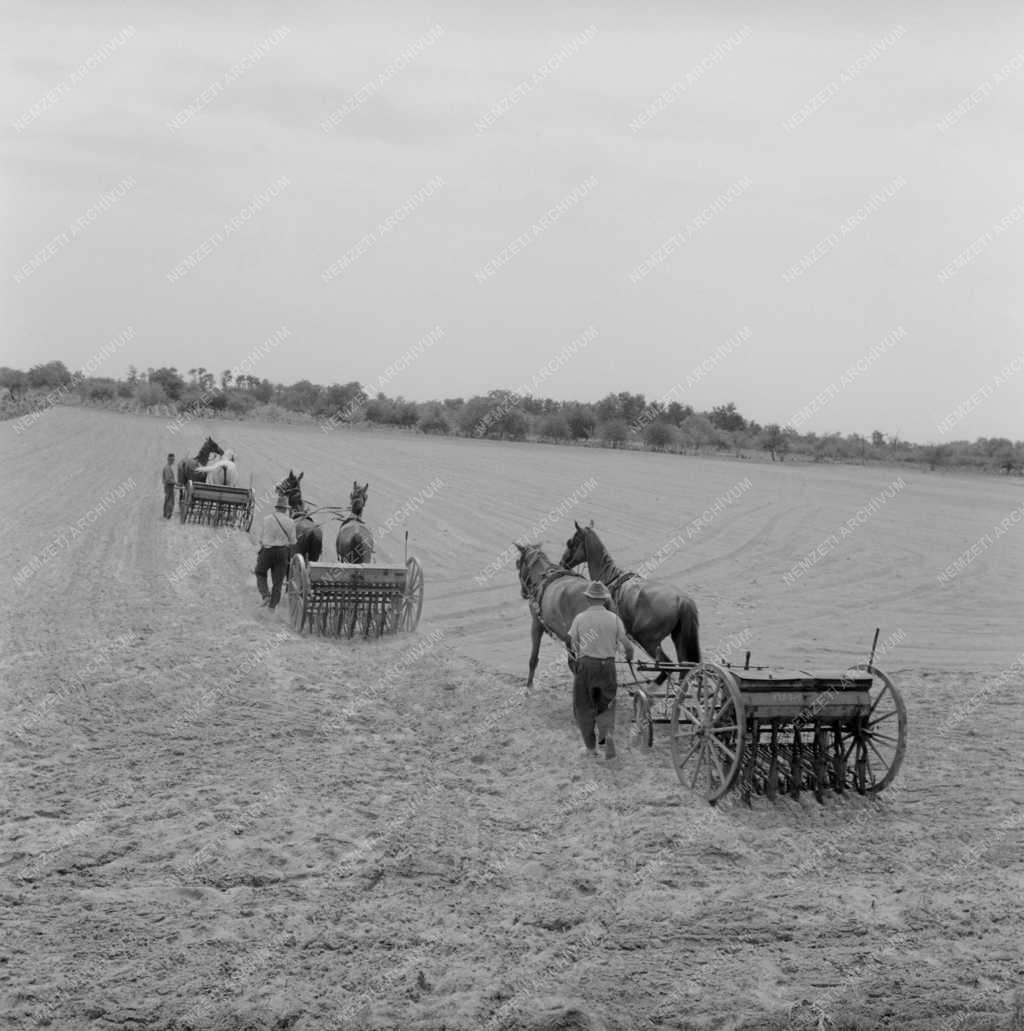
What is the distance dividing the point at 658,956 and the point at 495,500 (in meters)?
27.9

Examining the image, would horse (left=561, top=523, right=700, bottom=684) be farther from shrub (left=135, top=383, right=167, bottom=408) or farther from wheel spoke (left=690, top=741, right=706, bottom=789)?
shrub (left=135, top=383, right=167, bottom=408)

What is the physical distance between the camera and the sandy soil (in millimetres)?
5590

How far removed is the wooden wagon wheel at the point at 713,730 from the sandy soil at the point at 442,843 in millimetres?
208

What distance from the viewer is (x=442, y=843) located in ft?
24.3

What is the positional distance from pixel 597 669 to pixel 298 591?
5.66 metres

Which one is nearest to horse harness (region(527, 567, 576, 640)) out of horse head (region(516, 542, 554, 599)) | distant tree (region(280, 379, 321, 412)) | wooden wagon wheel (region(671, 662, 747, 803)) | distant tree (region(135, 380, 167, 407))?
horse head (region(516, 542, 554, 599))

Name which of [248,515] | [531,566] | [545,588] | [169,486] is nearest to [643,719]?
[545,588]

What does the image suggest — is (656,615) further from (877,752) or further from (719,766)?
(877,752)

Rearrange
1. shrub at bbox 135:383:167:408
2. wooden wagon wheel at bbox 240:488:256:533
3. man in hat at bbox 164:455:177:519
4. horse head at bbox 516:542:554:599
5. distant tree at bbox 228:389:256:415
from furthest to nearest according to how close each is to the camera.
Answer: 1. distant tree at bbox 228:389:256:415
2. shrub at bbox 135:383:167:408
3. man in hat at bbox 164:455:177:519
4. wooden wagon wheel at bbox 240:488:256:533
5. horse head at bbox 516:542:554:599

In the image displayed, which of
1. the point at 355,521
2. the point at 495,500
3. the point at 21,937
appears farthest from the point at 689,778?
the point at 495,500

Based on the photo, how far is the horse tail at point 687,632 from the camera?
1051cm

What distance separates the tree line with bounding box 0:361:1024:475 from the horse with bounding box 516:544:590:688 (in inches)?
2522

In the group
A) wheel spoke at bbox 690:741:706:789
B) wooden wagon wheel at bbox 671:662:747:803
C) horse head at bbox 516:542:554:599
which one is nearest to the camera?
wooden wagon wheel at bbox 671:662:747:803

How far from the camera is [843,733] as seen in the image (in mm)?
8781
